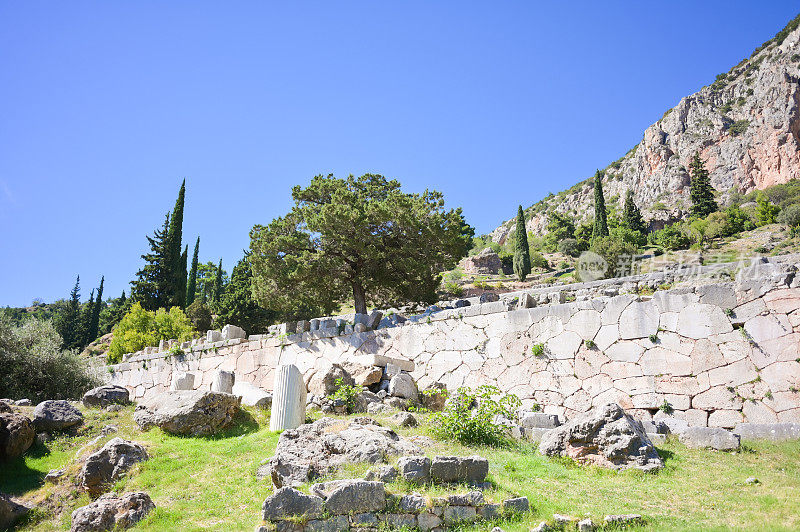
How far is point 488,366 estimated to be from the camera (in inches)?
503

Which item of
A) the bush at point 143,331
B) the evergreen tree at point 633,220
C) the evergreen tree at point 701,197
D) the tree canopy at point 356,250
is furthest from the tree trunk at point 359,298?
the evergreen tree at point 701,197

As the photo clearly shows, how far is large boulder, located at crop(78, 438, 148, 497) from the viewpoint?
337 inches

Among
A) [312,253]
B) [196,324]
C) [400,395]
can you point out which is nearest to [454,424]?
[400,395]

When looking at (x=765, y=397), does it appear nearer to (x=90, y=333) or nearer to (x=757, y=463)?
(x=757, y=463)

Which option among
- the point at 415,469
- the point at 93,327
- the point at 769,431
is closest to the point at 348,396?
the point at 415,469

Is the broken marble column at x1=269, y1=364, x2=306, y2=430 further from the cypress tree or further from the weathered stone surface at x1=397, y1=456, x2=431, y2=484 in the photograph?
the cypress tree

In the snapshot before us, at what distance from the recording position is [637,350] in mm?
10734

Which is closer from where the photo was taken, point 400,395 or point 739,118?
point 400,395

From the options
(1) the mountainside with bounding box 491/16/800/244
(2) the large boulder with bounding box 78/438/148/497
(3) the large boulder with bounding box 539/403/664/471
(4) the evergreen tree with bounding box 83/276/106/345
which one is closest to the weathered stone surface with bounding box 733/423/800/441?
(3) the large boulder with bounding box 539/403/664/471

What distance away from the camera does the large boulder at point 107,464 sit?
8.56 m

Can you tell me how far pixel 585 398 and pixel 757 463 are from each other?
3.72 meters

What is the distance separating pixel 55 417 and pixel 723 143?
95271 millimetres

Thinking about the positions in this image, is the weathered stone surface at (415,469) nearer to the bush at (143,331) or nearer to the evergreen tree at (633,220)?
the bush at (143,331)

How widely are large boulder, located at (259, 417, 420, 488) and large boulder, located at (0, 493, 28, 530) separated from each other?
3.69 metres
